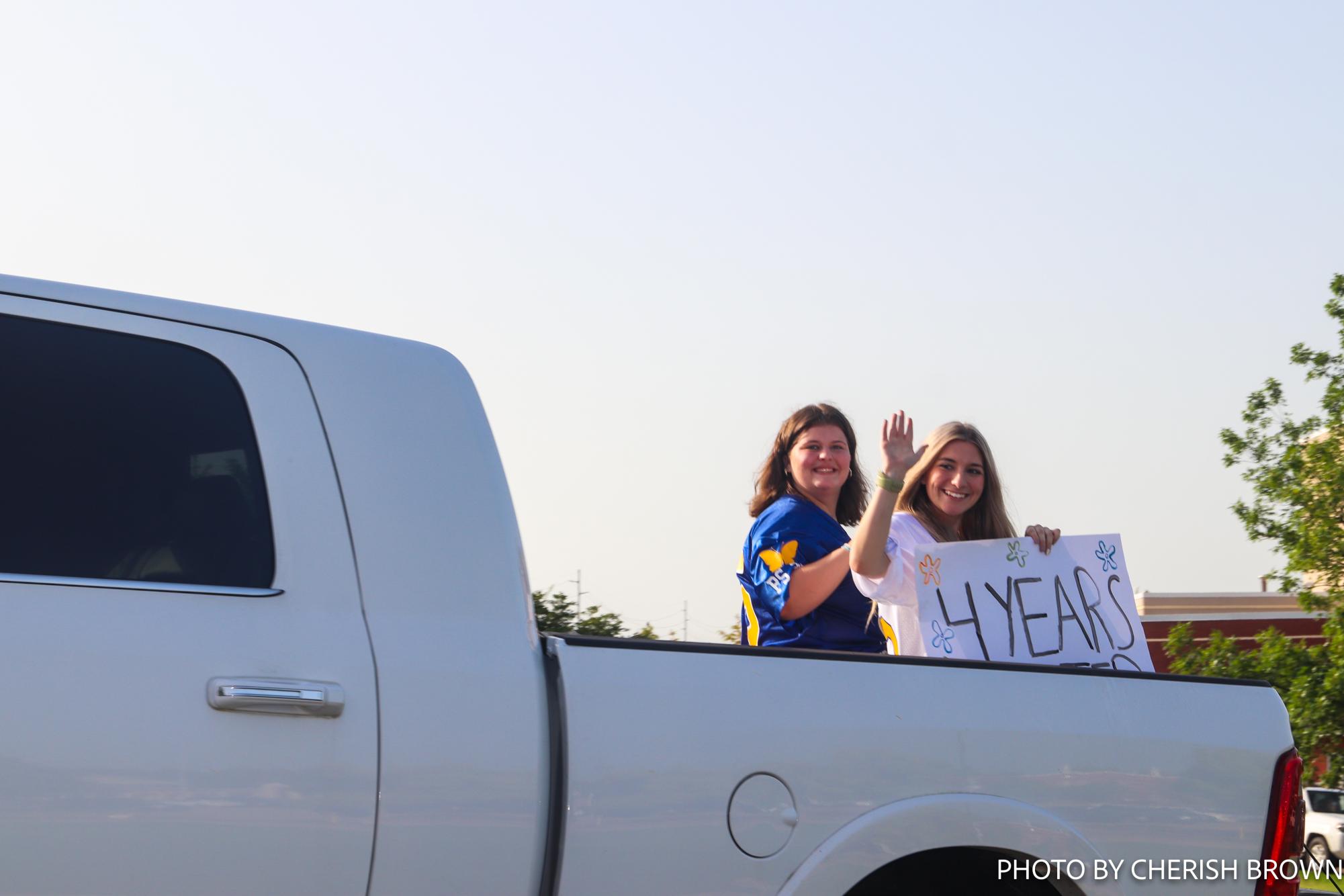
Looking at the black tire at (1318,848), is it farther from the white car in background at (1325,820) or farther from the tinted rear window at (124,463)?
the tinted rear window at (124,463)

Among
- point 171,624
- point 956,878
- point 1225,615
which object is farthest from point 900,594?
point 1225,615

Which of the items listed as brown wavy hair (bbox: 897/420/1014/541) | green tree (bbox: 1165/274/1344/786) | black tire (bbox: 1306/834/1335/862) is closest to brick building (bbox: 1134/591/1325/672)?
black tire (bbox: 1306/834/1335/862)

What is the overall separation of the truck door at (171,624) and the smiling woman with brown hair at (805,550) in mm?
2190

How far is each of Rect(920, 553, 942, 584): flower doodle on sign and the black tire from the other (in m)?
23.7

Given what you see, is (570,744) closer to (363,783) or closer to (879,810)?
(363,783)

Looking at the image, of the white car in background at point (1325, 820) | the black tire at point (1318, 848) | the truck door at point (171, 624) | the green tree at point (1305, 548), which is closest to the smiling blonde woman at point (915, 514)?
the truck door at point (171, 624)

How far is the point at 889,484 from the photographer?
170 inches

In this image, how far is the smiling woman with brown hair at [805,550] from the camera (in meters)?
4.54

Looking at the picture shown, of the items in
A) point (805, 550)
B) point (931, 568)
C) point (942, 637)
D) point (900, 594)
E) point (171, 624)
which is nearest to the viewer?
point (171, 624)

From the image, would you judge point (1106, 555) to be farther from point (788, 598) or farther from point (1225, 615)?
point (1225, 615)

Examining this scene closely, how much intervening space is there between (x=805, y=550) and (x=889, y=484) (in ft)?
1.57

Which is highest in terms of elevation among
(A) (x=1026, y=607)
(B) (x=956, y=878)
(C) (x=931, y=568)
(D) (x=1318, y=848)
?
(C) (x=931, y=568)

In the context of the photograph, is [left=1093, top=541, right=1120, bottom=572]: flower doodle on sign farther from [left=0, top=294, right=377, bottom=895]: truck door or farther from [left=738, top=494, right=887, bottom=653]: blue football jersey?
[left=0, top=294, right=377, bottom=895]: truck door

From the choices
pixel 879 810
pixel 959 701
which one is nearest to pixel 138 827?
pixel 879 810
